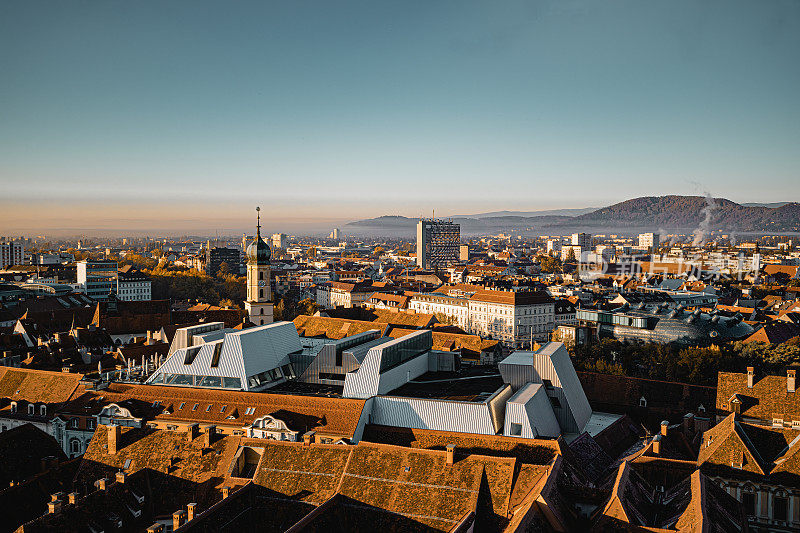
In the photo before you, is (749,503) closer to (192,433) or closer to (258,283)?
(192,433)

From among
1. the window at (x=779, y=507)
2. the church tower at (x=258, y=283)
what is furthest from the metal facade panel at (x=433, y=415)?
the church tower at (x=258, y=283)

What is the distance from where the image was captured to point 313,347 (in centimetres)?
5459

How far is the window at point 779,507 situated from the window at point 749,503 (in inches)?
33.9

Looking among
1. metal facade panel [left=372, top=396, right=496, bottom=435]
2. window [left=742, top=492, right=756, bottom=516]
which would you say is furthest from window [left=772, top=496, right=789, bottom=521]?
metal facade panel [left=372, top=396, right=496, bottom=435]

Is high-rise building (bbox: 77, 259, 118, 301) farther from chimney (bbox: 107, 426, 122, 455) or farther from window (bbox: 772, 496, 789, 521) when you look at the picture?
window (bbox: 772, 496, 789, 521)

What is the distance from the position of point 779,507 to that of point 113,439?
34.1 metres

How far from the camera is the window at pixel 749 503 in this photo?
32784mm

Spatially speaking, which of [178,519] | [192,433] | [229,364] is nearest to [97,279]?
[229,364]

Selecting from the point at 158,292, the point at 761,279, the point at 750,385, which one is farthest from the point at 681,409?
the point at 761,279

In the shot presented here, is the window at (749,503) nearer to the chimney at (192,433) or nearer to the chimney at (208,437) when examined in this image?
the chimney at (208,437)

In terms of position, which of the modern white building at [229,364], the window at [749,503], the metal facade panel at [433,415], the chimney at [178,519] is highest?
the modern white building at [229,364]

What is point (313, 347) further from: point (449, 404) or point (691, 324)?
point (691, 324)

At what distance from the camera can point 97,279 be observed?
488 feet

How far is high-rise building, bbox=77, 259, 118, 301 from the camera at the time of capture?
475ft
